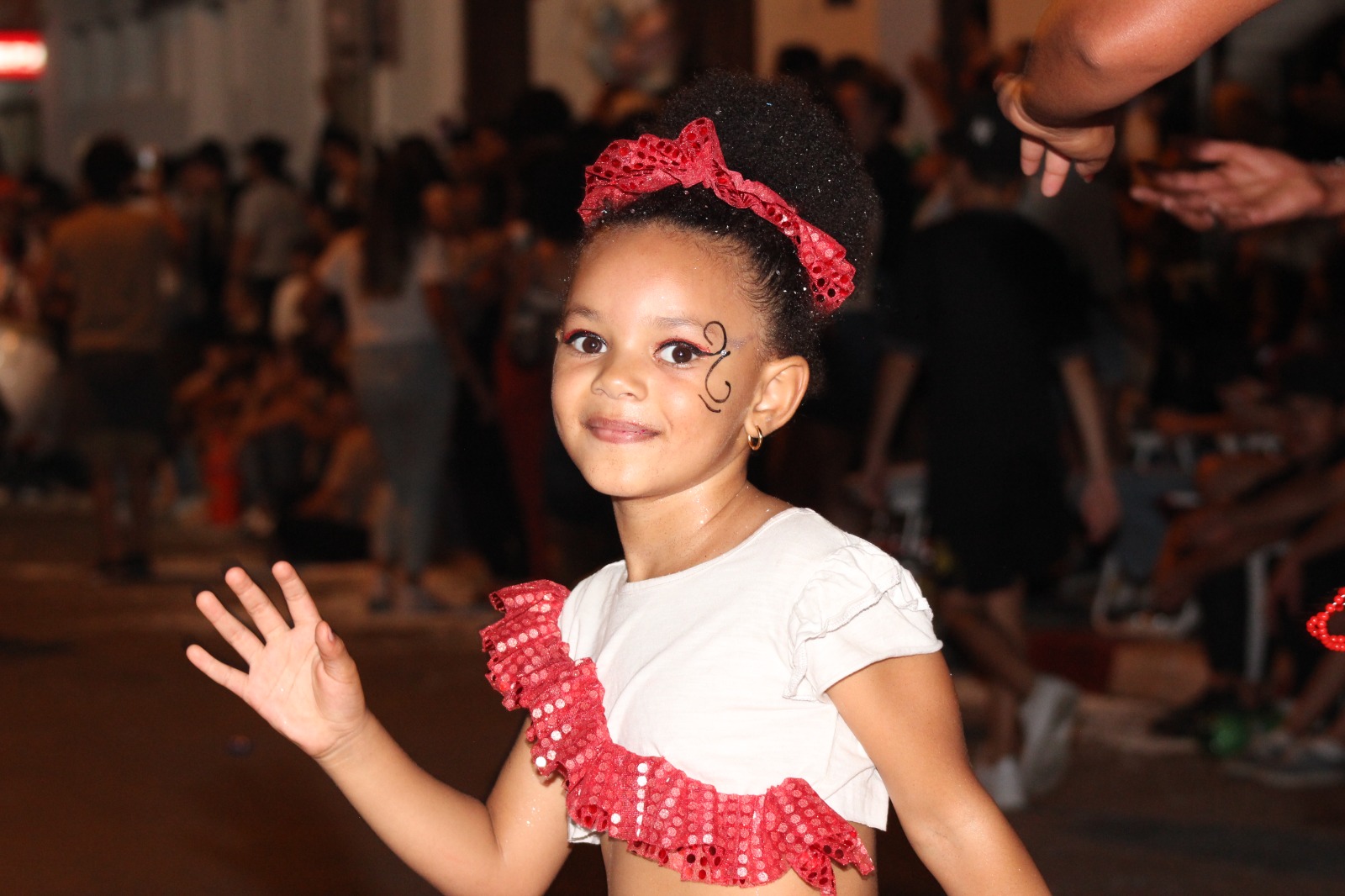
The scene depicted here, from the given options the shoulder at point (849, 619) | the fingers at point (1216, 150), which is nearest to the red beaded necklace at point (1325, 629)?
the shoulder at point (849, 619)

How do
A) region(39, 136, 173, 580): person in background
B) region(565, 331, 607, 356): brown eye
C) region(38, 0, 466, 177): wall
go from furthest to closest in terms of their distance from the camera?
region(38, 0, 466, 177): wall, region(39, 136, 173, 580): person in background, region(565, 331, 607, 356): brown eye

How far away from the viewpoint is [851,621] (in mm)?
2154

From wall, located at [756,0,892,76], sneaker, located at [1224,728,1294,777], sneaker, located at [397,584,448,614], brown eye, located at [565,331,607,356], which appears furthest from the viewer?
wall, located at [756,0,892,76]

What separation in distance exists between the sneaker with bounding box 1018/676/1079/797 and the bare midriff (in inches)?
128

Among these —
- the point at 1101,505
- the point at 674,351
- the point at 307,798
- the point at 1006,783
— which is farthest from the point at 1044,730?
the point at 674,351

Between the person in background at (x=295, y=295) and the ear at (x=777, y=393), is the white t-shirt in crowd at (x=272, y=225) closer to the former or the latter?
the person in background at (x=295, y=295)

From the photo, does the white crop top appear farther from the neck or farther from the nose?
the nose

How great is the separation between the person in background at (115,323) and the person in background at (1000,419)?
17.7ft

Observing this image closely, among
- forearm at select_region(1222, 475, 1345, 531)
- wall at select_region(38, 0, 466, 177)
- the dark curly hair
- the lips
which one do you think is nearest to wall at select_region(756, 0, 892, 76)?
wall at select_region(38, 0, 466, 177)

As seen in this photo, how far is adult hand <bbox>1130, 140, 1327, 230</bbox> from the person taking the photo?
10.5ft

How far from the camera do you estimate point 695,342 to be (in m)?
2.25

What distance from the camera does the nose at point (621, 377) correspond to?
222cm

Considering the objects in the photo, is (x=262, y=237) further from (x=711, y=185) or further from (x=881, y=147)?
(x=711, y=185)

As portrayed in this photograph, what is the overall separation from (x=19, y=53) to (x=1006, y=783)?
81.6 feet
